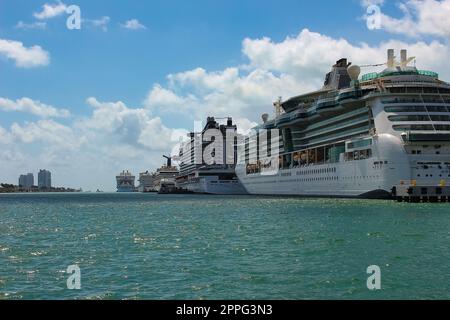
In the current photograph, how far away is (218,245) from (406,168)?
4726 cm

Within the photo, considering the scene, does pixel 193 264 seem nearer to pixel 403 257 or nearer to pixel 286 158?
pixel 403 257

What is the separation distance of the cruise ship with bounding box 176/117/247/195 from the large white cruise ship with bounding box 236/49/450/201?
50540mm

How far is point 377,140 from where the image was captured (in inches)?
2884

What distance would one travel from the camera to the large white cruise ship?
70.6 metres

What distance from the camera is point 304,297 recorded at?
56.9 ft

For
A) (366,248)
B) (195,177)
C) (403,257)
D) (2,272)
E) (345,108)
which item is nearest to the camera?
(2,272)

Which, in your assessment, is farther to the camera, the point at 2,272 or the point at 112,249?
the point at 112,249

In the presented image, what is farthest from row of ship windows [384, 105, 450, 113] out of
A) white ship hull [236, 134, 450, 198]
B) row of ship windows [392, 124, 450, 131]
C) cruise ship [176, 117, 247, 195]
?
cruise ship [176, 117, 247, 195]

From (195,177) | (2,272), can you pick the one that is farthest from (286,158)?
(2,272)

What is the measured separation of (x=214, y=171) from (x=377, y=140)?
98.6 meters

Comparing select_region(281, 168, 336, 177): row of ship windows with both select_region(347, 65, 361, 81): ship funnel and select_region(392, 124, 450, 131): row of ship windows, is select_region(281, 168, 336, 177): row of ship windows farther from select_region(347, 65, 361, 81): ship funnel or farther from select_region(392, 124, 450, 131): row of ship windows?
select_region(347, 65, 361, 81): ship funnel

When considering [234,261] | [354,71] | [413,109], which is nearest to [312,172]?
[354,71]

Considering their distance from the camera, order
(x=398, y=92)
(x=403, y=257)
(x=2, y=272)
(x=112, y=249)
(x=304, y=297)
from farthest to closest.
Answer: (x=398, y=92) < (x=112, y=249) < (x=403, y=257) < (x=2, y=272) < (x=304, y=297)

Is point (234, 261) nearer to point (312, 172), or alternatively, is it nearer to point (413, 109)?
point (413, 109)
